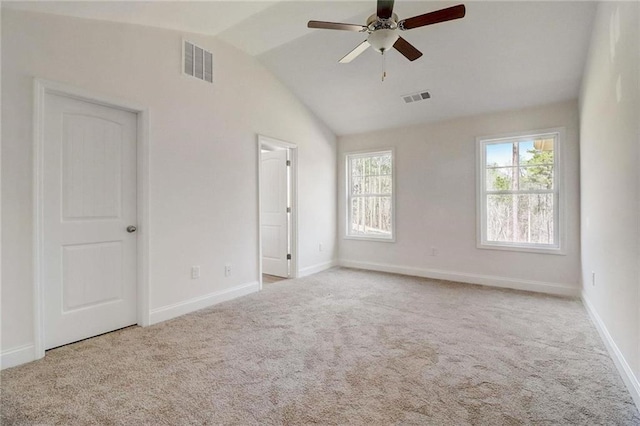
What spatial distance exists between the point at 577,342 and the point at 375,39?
2.95 m

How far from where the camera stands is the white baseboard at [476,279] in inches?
156

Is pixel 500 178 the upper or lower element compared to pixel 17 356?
upper

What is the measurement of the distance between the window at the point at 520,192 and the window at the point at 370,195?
56.6 inches

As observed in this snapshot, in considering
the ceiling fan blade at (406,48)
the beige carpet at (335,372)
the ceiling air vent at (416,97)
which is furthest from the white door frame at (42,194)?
the ceiling air vent at (416,97)

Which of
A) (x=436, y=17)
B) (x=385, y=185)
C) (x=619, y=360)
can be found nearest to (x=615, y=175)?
(x=619, y=360)

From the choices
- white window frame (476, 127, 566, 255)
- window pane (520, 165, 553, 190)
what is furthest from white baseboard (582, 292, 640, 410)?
window pane (520, 165, 553, 190)

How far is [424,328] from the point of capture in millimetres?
2863

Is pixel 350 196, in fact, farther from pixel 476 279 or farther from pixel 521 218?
pixel 521 218

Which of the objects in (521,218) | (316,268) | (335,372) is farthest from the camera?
(316,268)

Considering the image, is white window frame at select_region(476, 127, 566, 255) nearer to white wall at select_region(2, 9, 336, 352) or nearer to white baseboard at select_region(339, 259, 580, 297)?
white baseboard at select_region(339, 259, 580, 297)

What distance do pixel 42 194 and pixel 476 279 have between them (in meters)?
4.99

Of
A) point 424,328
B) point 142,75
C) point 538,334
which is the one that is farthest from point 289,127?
point 538,334

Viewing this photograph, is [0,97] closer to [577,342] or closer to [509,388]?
[509,388]

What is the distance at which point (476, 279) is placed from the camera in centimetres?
452
